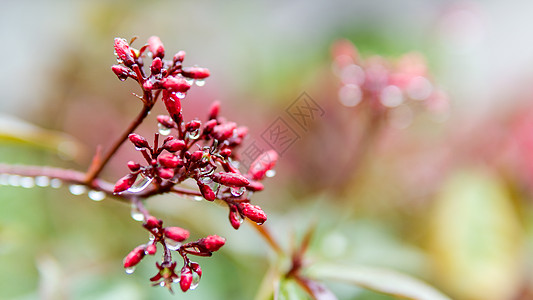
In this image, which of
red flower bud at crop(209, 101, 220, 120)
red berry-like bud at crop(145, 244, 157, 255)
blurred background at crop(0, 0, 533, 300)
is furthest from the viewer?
blurred background at crop(0, 0, 533, 300)

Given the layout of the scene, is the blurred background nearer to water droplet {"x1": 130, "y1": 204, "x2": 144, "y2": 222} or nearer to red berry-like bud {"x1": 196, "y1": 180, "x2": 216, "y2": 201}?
water droplet {"x1": 130, "y1": 204, "x2": 144, "y2": 222}

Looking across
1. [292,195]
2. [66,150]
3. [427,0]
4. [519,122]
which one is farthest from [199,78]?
[427,0]

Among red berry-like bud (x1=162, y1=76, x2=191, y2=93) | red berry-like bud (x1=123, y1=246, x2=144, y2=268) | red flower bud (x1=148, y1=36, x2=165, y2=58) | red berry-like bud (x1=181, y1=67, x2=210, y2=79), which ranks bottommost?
red berry-like bud (x1=123, y1=246, x2=144, y2=268)

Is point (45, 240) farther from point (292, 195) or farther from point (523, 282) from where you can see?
point (523, 282)

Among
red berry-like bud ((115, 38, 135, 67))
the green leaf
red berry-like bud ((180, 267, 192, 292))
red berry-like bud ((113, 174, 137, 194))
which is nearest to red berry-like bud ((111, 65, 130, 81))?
red berry-like bud ((115, 38, 135, 67))

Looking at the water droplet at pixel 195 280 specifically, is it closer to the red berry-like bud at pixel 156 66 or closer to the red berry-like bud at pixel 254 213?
the red berry-like bud at pixel 254 213

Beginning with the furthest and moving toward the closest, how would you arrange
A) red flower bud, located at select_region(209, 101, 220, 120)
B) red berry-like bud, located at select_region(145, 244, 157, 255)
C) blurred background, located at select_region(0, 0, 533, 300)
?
blurred background, located at select_region(0, 0, 533, 300) → red flower bud, located at select_region(209, 101, 220, 120) → red berry-like bud, located at select_region(145, 244, 157, 255)

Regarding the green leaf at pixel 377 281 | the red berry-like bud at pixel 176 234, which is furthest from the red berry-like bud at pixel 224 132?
the green leaf at pixel 377 281
